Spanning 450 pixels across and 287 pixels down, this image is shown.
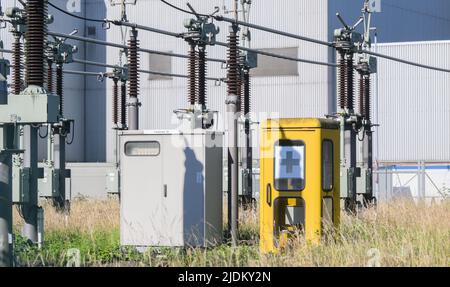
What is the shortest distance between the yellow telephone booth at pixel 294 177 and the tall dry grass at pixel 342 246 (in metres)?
0.36

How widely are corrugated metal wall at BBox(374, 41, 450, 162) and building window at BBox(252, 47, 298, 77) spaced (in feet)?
13.7

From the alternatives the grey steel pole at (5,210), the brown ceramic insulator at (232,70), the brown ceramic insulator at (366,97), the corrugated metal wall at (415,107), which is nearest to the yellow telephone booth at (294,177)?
the brown ceramic insulator at (232,70)

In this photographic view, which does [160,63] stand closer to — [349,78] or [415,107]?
[415,107]

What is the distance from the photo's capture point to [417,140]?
48.5m

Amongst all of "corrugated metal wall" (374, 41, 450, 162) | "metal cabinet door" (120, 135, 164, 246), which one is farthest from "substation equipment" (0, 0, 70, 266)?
"corrugated metal wall" (374, 41, 450, 162)

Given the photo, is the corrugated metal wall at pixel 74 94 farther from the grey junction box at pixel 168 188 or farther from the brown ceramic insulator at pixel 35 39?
the brown ceramic insulator at pixel 35 39

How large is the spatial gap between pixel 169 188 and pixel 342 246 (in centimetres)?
365

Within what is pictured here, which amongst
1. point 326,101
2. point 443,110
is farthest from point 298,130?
point 443,110

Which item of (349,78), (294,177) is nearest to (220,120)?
(349,78)

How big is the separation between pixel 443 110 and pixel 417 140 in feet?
5.88

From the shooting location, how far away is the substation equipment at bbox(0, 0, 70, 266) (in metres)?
14.1

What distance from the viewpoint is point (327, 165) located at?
17.2m

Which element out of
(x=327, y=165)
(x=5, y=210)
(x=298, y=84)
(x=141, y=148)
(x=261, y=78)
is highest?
(x=261, y=78)

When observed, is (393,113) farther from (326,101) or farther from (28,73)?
(28,73)
